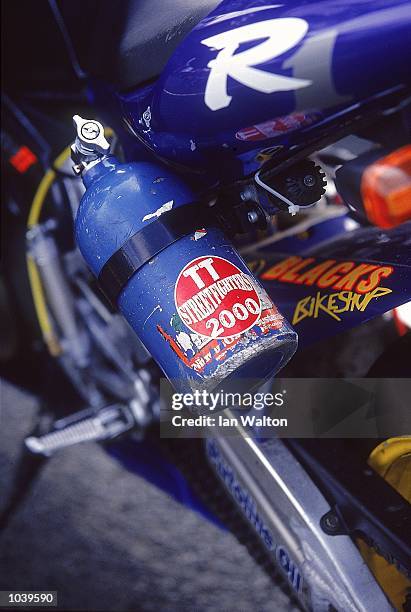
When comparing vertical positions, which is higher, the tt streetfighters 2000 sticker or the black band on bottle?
the black band on bottle

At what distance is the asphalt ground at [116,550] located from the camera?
1.53 metres

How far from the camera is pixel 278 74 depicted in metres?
0.78

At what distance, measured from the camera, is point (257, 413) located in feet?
Answer: 3.86

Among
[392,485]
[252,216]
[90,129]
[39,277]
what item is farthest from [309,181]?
[39,277]

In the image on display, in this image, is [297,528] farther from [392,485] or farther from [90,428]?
[90,428]

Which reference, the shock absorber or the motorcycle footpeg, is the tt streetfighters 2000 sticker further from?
the motorcycle footpeg

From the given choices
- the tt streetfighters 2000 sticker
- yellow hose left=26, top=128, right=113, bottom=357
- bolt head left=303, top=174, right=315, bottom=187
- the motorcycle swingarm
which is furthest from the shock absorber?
yellow hose left=26, top=128, right=113, bottom=357

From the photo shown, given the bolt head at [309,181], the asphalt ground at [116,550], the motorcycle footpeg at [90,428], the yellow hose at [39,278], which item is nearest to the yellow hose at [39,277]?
the yellow hose at [39,278]

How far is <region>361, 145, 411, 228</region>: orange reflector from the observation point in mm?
751

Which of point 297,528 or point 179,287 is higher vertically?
point 179,287

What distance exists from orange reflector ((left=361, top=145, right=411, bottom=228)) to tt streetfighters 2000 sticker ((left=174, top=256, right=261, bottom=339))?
0.22 m

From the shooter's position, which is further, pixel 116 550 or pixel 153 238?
pixel 116 550

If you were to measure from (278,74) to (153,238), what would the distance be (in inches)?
11.3

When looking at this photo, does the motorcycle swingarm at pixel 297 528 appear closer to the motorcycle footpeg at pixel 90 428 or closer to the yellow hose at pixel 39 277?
the motorcycle footpeg at pixel 90 428
